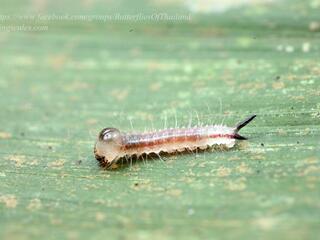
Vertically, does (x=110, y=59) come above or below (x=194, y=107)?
above

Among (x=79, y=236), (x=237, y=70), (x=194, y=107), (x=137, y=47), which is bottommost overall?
(x=79, y=236)

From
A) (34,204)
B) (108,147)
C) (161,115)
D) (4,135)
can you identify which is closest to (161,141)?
(108,147)

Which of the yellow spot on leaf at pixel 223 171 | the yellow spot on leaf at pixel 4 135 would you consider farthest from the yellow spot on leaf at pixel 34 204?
the yellow spot on leaf at pixel 4 135

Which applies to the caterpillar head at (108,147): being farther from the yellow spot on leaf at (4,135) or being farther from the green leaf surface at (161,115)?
the yellow spot on leaf at (4,135)

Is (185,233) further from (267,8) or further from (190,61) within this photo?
(267,8)

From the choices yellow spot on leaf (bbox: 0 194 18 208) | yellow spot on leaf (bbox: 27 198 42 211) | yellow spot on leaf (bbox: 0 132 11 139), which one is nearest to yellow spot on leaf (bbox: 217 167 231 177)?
yellow spot on leaf (bbox: 27 198 42 211)

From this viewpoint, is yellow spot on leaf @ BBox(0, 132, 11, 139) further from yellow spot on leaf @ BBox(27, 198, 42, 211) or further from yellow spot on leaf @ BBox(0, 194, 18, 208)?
yellow spot on leaf @ BBox(27, 198, 42, 211)

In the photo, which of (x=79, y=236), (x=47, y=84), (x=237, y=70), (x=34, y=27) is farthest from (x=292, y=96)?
(x=34, y=27)
